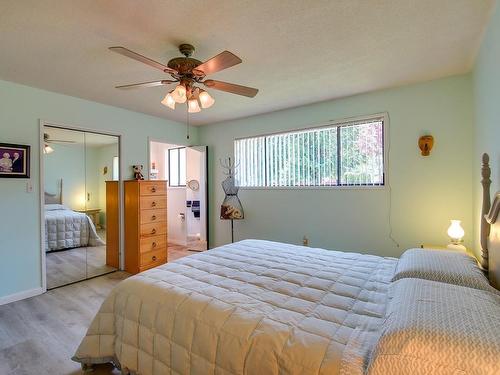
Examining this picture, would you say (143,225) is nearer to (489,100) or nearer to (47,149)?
(47,149)

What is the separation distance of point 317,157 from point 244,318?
2995mm

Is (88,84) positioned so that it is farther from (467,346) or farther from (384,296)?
(467,346)

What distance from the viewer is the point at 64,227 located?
3441 mm

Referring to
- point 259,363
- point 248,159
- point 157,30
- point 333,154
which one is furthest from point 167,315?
point 248,159

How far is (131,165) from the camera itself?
13.4 ft

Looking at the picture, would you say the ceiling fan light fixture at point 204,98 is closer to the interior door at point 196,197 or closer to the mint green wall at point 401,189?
the mint green wall at point 401,189

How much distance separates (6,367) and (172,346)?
148 centimetres

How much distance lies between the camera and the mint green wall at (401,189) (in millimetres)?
2852

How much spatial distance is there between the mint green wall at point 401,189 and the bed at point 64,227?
2.73 meters

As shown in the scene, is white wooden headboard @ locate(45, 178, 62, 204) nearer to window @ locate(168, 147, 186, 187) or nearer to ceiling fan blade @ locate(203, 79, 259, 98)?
ceiling fan blade @ locate(203, 79, 259, 98)

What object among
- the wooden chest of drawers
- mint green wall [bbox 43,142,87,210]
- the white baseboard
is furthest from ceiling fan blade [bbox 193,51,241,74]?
the white baseboard

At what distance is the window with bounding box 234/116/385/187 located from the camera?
3398 mm

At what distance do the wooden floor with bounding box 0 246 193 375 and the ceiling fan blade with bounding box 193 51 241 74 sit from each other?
2.28 m

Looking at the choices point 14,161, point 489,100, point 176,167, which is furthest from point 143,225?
point 489,100
